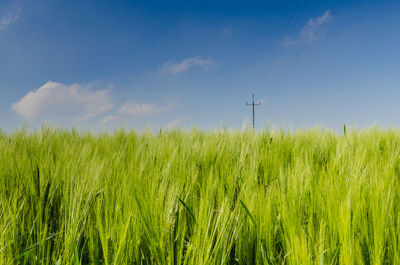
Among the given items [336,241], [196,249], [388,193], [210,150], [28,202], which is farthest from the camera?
[210,150]

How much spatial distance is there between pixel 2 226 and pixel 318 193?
820mm

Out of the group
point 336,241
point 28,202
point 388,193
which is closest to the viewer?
point 336,241

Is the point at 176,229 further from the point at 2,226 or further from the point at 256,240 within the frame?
the point at 2,226

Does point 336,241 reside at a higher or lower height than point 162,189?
lower

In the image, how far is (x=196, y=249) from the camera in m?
0.54

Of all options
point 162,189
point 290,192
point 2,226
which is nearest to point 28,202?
point 2,226

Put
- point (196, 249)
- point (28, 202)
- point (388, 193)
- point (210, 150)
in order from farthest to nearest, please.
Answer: point (210, 150) < point (28, 202) < point (388, 193) < point (196, 249)

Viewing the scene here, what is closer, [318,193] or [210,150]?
[318,193]

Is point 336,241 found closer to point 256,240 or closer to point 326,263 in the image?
point 326,263

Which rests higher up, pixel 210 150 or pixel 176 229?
pixel 210 150

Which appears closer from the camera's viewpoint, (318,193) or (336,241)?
(336,241)

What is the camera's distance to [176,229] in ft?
2.26

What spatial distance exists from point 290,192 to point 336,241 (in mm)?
167

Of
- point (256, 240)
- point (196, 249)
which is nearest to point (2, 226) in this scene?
point (196, 249)
